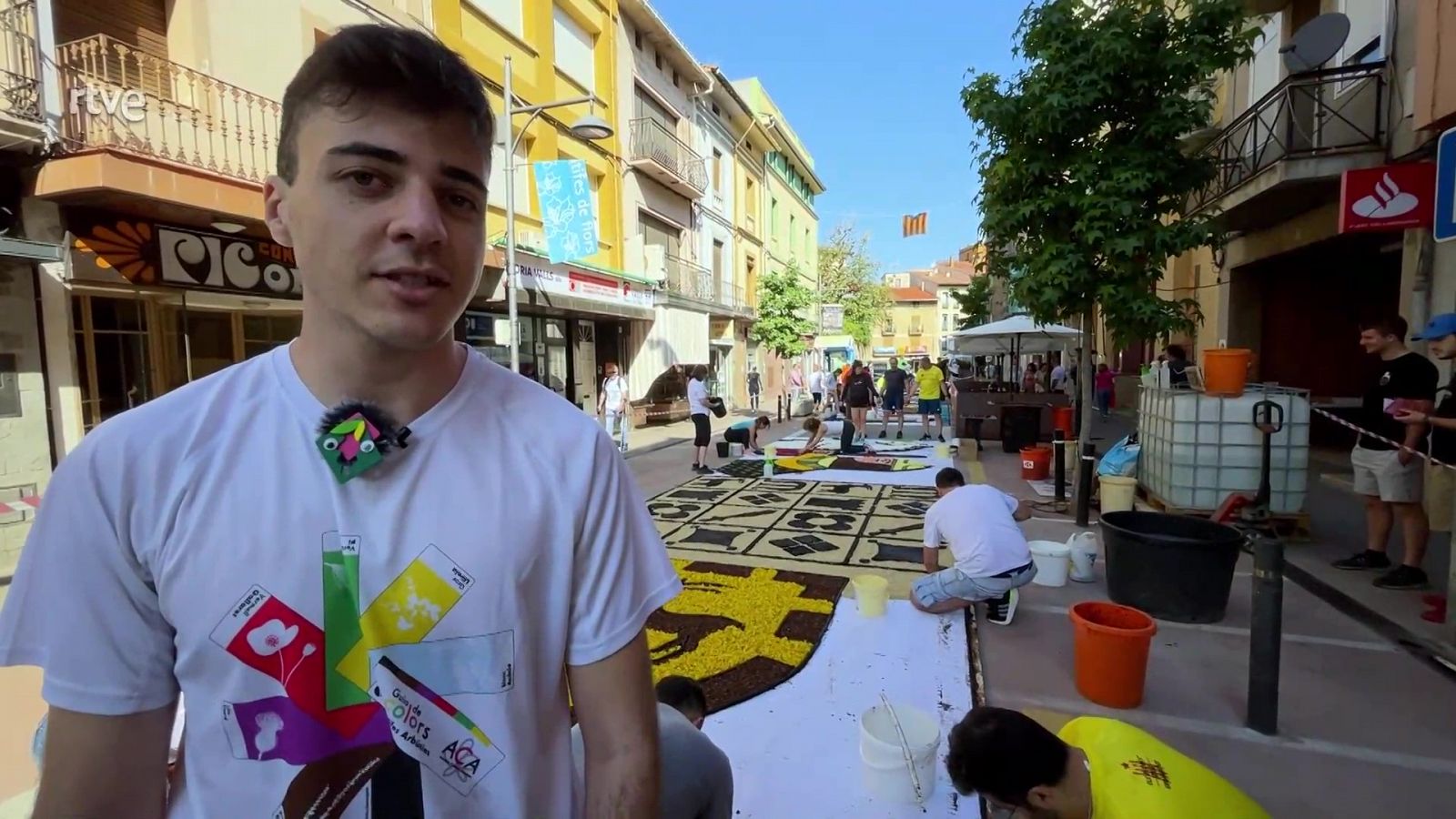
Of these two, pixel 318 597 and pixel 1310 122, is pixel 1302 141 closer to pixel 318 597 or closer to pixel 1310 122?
pixel 1310 122

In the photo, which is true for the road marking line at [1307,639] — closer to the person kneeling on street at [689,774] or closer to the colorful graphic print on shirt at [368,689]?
the person kneeling on street at [689,774]

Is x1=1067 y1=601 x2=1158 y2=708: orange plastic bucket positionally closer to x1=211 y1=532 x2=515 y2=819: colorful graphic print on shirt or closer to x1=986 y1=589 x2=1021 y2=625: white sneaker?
x1=986 y1=589 x2=1021 y2=625: white sneaker

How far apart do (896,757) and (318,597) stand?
2.50 meters

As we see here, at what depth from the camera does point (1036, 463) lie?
9953mm

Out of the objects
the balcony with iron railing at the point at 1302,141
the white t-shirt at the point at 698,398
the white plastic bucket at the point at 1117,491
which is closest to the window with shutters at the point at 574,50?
the white t-shirt at the point at 698,398

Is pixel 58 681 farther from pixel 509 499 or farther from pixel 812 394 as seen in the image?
pixel 812 394

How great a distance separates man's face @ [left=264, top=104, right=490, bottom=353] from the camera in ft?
3.29

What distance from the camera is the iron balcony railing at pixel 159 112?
673 cm

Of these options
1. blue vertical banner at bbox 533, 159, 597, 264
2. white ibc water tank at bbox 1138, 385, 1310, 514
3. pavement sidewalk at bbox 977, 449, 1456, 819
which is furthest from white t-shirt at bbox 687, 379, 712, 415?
pavement sidewalk at bbox 977, 449, 1456, 819

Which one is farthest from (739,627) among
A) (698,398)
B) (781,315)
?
(781,315)

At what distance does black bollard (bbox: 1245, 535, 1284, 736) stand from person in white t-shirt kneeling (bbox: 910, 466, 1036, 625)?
4.66ft

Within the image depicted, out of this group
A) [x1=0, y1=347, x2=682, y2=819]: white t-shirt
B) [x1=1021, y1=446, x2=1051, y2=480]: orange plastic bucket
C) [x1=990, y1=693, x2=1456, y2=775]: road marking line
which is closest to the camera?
[x1=0, y1=347, x2=682, y2=819]: white t-shirt

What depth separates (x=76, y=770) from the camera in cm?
94

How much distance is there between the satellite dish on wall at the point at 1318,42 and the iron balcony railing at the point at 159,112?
1177 cm
